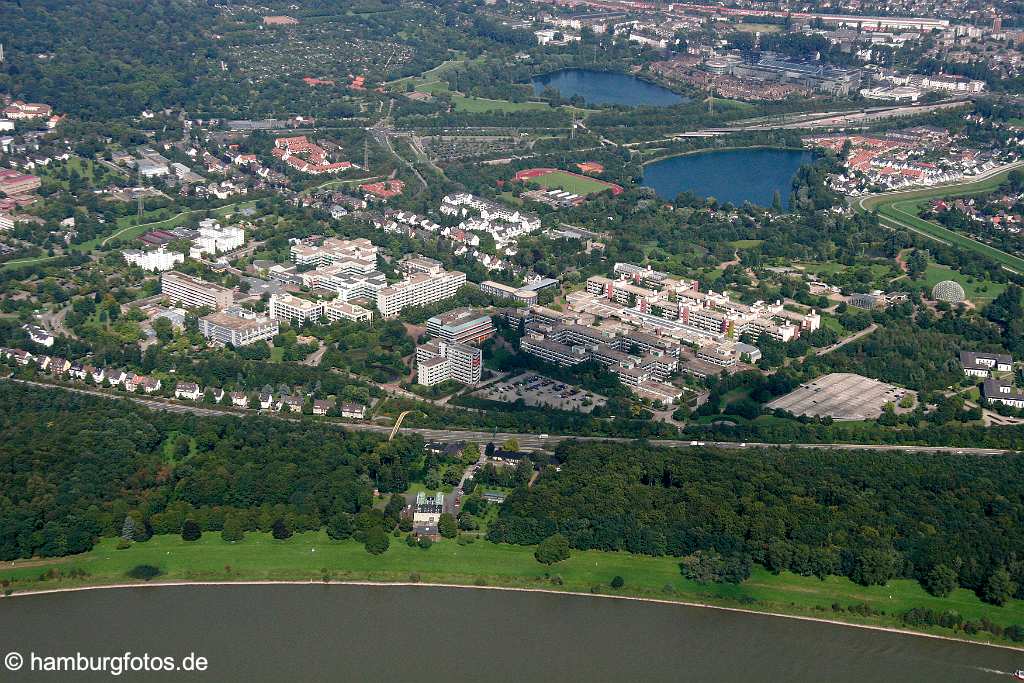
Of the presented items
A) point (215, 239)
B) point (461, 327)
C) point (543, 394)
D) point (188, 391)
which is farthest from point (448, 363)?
point (215, 239)

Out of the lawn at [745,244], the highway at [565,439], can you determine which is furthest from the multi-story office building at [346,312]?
the lawn at [745,244]

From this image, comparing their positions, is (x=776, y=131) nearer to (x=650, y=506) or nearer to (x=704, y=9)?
(x=704, y=9)

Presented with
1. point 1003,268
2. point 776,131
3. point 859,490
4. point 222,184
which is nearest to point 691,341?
point 859,490

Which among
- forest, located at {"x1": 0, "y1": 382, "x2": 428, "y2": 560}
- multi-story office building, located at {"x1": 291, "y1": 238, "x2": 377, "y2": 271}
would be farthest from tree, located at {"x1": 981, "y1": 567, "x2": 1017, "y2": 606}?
multi-story office building, located at {"x1": 291, "y1": 238, "x2": 377, "y2": 271}

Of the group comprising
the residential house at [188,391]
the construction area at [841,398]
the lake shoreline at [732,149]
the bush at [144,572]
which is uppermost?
the bush at [144,572]

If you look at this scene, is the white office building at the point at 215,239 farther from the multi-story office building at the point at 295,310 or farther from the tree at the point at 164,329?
the tree at the point at 164,329

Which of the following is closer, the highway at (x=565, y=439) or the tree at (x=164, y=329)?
the highway at (x=565, y=439)

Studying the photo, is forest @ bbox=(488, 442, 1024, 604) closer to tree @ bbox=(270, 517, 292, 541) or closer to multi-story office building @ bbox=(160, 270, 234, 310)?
tree @ bbox=(270, 517, 292, 541)
